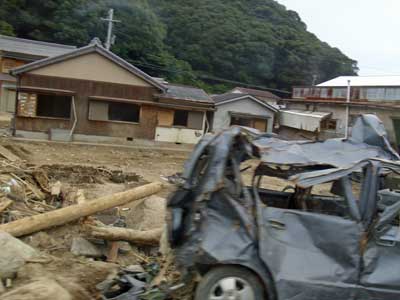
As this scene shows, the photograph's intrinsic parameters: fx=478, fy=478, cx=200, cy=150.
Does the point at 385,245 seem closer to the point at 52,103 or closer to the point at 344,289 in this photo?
the point at 344,289

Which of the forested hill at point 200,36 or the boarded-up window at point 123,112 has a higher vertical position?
the forested hill at point 200,36

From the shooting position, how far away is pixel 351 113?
25.8 m

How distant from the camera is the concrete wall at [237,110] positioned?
2659 cm

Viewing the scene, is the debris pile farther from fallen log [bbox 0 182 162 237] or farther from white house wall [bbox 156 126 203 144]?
white house wall [bbox 156 126 203 144]

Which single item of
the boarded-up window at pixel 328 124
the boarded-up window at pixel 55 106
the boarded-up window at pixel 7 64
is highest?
the boarded-up window at pixel 7 64

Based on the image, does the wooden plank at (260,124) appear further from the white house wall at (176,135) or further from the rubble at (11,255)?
the rubble at (11,255)

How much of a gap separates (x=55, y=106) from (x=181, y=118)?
6.33 meters

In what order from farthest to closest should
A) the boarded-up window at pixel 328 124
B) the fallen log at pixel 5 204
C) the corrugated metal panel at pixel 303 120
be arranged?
the corrugated metal panel at pixel 303 120 < the boarded-up window at pixel 328 124 < the fallen log at pixel 5 204

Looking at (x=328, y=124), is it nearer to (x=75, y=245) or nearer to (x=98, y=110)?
(x=98, y=110)

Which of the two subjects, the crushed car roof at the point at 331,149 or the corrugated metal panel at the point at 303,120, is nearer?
the crushed car roof at the point at 331,149

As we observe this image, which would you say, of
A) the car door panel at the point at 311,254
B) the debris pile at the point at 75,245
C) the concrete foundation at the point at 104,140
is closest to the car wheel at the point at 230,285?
the car door panel at the point at 311,254

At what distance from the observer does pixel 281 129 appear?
3259cm

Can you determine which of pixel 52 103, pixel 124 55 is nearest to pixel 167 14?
pixel 124 55

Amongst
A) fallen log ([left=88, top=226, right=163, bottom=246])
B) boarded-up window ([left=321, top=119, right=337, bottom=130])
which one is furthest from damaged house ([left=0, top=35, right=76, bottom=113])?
fallen log ([left=88, top=226, right=163, bottom=246])
